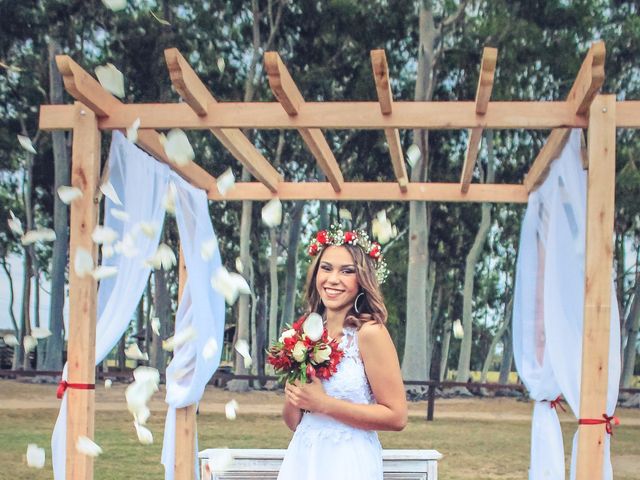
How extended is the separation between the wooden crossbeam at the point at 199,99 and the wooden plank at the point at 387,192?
2.59ft

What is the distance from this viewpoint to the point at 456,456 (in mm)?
12375

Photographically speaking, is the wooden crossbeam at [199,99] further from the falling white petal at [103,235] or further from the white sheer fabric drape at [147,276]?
the falling white petal at [103,235]

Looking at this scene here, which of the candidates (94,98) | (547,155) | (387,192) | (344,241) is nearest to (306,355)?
(344,241)

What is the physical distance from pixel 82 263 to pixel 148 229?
630mm

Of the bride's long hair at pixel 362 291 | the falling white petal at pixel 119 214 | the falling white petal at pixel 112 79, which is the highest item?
the falling white petal at pixel 112 79

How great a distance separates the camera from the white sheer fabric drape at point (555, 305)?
5.02 meters

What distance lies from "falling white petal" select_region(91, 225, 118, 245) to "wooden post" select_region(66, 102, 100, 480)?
35 mm

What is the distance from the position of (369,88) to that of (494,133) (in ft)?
12.2

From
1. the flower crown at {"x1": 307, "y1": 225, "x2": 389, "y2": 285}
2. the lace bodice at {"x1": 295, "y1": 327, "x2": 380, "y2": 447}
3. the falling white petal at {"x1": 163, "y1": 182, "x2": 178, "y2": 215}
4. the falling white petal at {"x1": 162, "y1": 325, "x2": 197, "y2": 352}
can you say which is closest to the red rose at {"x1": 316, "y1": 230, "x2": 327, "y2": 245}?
the flower crown at {"x1": 307, "y1": 225, "x2": 389, "y2": 285}

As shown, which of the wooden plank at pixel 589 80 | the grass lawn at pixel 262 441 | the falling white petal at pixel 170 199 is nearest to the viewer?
the wooden plank at pixel 589 80

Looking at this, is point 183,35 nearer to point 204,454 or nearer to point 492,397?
point 492,397

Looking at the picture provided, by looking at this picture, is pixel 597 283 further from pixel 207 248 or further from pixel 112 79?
pixel 207 248

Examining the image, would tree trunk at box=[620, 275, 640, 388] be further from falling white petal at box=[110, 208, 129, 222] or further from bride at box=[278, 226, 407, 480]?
bride at box=[278, 226, 407, 480]

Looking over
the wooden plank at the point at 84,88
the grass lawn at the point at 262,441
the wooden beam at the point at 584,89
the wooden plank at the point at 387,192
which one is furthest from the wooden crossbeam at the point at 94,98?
the grass lawn at the point at 262,441
